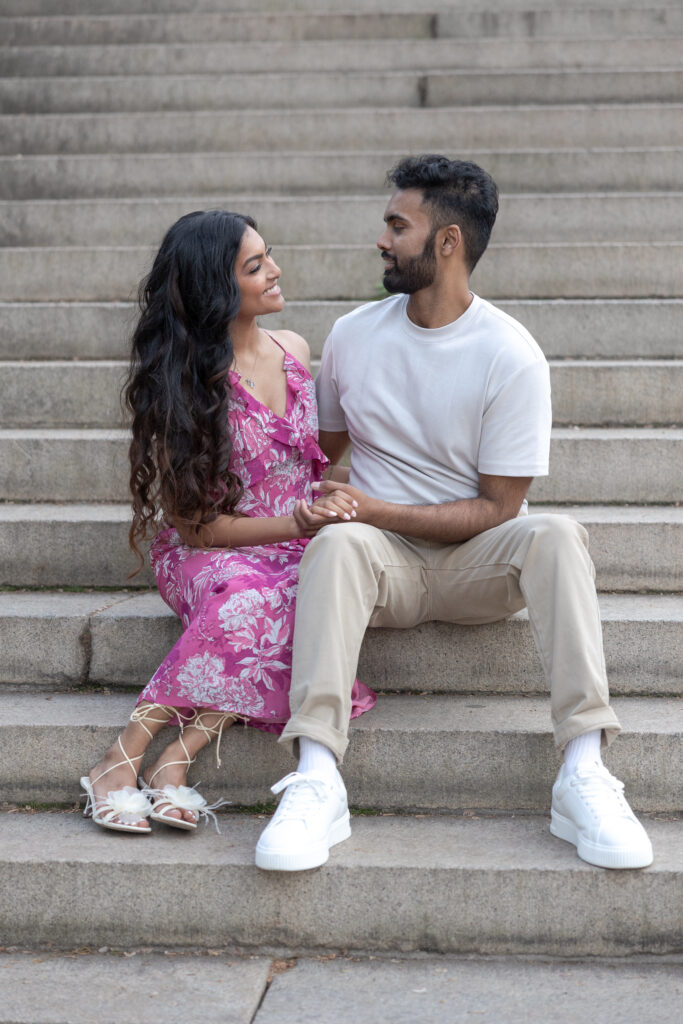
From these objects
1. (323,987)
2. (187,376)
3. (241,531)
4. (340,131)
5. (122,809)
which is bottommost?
(323,987)

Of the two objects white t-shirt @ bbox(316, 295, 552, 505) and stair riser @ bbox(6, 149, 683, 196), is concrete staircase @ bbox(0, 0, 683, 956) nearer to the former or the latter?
stair riser @ bbox(6, 149, 683, 196)

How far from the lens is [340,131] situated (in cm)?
526

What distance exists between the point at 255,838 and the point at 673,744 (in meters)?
0.96

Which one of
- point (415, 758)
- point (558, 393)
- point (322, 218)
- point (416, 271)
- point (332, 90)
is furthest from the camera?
point (332, 90)

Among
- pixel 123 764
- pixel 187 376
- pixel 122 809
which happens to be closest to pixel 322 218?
pixel 187 376

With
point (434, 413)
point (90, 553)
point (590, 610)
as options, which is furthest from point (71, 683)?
point (590, 610)

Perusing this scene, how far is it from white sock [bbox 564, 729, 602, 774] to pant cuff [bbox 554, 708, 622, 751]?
19 mm

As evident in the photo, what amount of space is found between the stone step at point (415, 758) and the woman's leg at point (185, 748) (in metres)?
0.06

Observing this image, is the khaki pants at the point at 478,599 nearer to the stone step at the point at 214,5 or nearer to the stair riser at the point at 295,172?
the stair riser at the point at 295,172

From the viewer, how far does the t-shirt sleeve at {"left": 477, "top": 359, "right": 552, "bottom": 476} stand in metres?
2.64

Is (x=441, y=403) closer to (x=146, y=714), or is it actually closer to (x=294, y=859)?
(x=146, y=714)

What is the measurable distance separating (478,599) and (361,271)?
2073mm

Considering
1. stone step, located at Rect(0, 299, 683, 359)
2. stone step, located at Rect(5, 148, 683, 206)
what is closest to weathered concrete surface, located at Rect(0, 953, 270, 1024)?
stone step, located at Rect(0, 299, 683, 359)

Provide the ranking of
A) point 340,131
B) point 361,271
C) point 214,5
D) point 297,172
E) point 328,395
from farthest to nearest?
1. point 214,5
2. point 340,131
3. point 297,172
4. point 361,271
5. point 328,395
